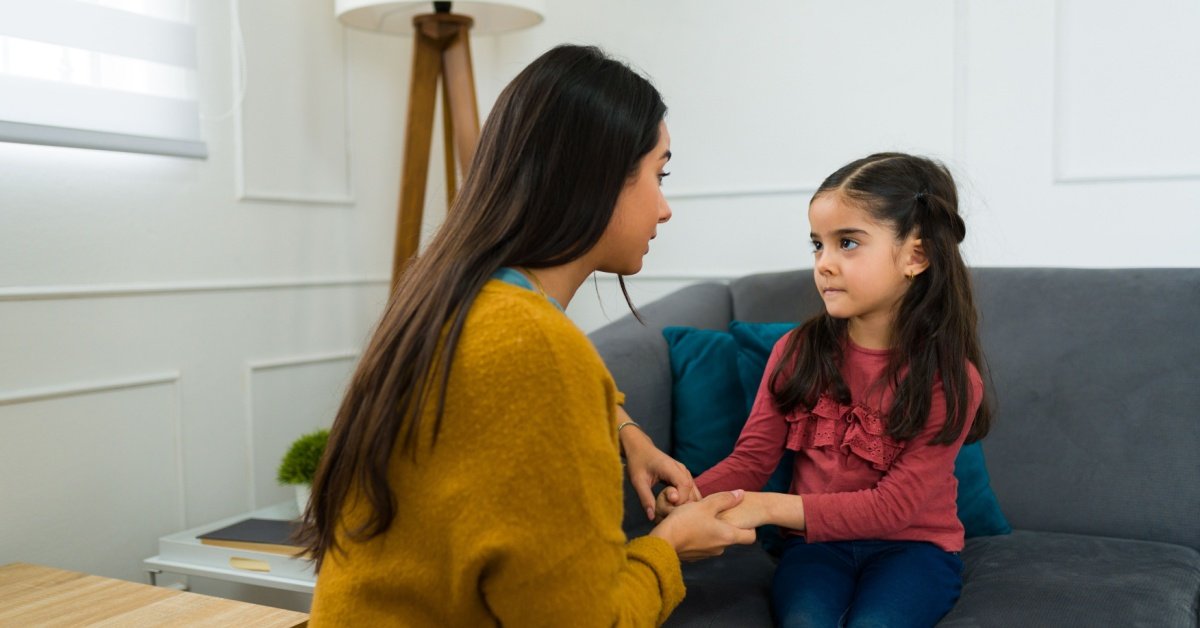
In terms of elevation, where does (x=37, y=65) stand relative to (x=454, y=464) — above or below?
above

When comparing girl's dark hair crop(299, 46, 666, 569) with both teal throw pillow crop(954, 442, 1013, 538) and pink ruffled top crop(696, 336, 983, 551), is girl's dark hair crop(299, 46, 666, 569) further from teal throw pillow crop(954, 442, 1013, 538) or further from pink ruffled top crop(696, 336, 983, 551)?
teal throw pillow crop(954, 442, 1013, 538)

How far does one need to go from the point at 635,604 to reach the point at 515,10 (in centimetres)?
169

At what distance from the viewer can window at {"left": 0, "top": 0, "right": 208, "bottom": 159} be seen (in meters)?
1.82

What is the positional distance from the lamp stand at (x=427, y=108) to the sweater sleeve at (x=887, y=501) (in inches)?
47.5

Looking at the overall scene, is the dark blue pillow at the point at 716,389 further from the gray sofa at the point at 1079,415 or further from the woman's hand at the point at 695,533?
the woman's hand at the point at 695,533

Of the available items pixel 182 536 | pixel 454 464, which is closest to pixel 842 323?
pixel 454 464

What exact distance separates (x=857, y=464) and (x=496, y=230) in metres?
0.85

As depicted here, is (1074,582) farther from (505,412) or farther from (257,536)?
(257,536)

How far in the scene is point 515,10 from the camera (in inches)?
92.8

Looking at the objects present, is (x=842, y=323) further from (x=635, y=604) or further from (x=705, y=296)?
(x=635, y=604)

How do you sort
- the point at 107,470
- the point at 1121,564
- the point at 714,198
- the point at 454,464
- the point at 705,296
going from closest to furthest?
the point at 454,464 → the point at 1121,564 → the point at 107,470 → the point at 705,296 → the point at 714,198

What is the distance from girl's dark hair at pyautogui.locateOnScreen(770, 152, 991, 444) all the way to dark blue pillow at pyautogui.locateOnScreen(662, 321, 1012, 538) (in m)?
0.24

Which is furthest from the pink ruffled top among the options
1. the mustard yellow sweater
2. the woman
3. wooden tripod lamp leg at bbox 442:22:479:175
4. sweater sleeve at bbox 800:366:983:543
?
wooden tripod lamp leg at bbox 442:22:479:175

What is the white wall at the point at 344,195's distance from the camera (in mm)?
1900
